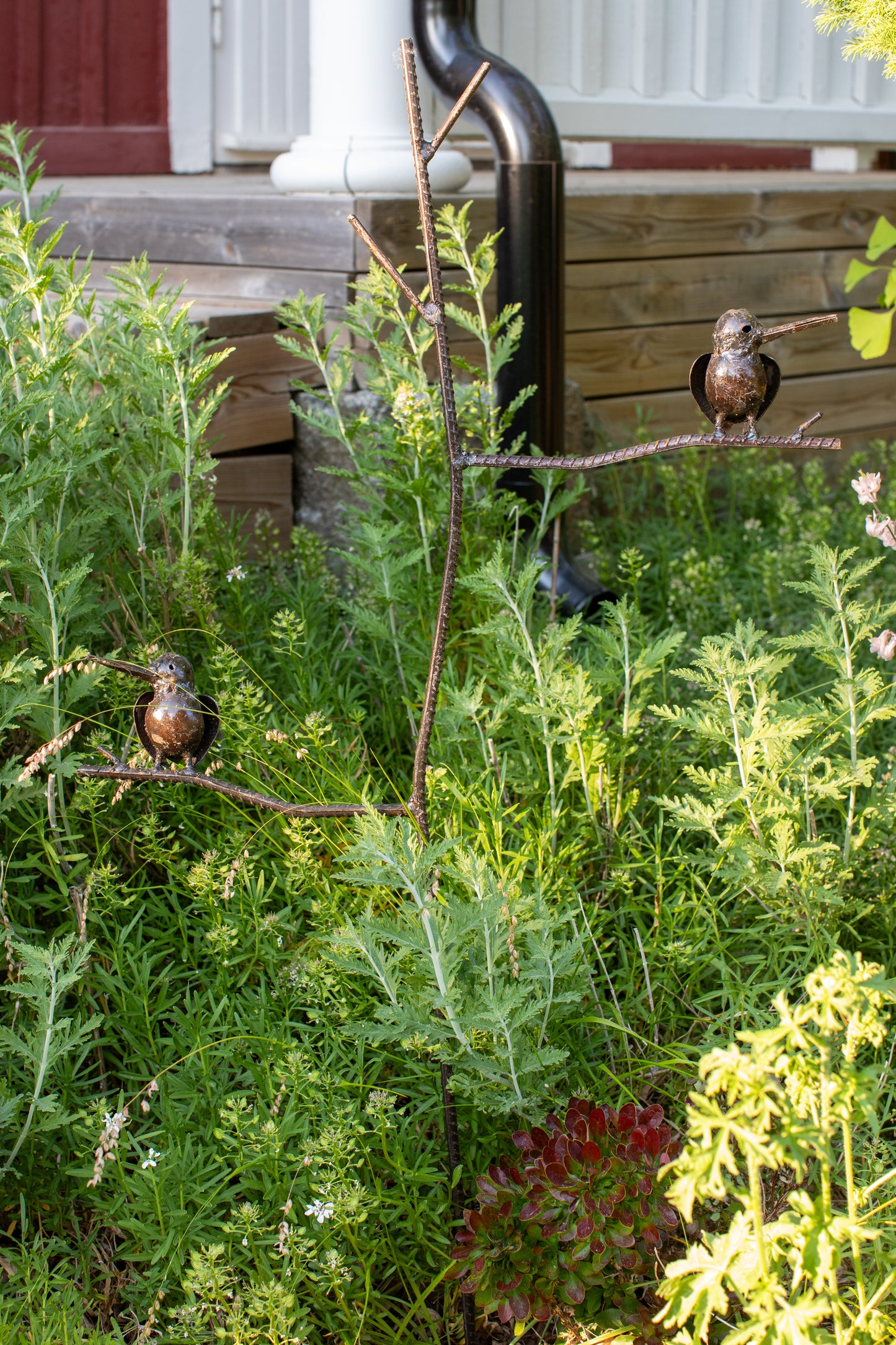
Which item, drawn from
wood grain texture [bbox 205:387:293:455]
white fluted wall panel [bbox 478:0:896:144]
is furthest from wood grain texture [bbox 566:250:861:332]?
wood grain texture [bbox 205:387:293:455]

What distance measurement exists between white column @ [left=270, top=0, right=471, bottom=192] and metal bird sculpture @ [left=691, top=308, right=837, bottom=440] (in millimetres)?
2122

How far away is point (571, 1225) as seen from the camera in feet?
4.66

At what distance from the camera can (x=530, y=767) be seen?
7.22ft

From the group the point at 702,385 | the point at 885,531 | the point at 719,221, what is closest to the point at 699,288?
the point at 719,221

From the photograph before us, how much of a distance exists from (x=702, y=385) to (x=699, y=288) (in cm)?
315

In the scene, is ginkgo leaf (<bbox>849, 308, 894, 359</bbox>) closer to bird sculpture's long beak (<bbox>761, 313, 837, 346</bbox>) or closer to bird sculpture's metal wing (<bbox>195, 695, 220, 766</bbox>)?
bird sculpture's long beak (<bbox>761, 313, 837, 346</bbox>)

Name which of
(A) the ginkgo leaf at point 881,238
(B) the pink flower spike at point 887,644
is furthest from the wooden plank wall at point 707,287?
(B) the pink flower spike at point 887,644

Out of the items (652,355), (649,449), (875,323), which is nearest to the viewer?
(649,449)

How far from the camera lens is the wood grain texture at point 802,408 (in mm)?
4141

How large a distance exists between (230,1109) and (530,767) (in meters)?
0.83

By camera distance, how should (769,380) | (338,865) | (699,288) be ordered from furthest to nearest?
(699,288)
(338,865)
(769,380)

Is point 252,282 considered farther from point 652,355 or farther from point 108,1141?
point 108,1141

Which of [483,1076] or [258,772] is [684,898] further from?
[258,772]

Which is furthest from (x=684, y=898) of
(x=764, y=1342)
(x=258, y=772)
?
(x=764, y=1342)
